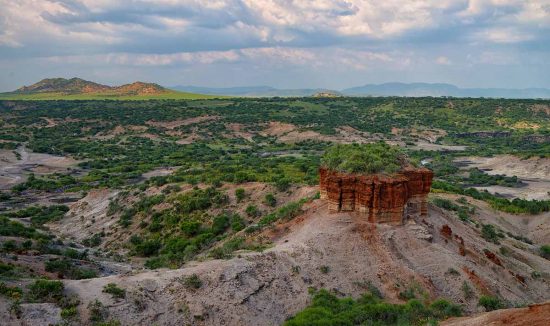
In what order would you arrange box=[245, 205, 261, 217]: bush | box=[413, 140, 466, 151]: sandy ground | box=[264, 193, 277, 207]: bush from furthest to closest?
box=[413, 140, 466, 151]: sandy ground → box=[264, 193, 277, 207]: bush → box=[245, 205, 261, 217]: bush

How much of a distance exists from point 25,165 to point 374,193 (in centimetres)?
6989

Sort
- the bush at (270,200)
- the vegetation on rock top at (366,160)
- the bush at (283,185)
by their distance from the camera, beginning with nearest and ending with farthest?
1. the vegetation on rock top at (366,160)
2. the bush at (270,200)
3. the bush at (283,185)

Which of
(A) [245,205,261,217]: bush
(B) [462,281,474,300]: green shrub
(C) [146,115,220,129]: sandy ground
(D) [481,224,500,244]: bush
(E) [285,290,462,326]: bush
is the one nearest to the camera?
(E) [285,290,462,326]: bush

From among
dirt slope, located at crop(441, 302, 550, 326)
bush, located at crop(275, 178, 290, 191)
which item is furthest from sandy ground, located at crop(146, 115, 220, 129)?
dirt slope, located at crop(441, 302, 550, 326)

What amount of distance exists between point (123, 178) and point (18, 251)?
39685 millimetres

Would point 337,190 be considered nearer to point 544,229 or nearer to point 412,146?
point 544,229

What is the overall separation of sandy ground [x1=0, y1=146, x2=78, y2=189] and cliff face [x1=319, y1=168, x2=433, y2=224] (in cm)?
5148

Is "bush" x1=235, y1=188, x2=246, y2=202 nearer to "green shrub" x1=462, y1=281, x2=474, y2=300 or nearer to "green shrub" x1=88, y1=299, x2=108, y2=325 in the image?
"green shrub" x1=462, y1=281, x2=474, y2=300

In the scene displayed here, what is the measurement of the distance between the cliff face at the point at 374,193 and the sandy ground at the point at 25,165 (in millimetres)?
51482

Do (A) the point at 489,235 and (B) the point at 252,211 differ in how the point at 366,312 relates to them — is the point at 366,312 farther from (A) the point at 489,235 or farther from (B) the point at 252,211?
(B) the point at 252,211

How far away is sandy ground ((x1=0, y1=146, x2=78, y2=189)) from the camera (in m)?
68.6

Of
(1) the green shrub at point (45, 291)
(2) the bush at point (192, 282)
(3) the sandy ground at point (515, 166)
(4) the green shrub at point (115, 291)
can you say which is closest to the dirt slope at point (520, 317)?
(2) the bush at point (192, 282)

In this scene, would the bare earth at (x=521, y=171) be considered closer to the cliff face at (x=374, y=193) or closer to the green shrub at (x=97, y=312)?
the cliff face at (x=374, y=193)

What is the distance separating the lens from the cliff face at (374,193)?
25.2 m
